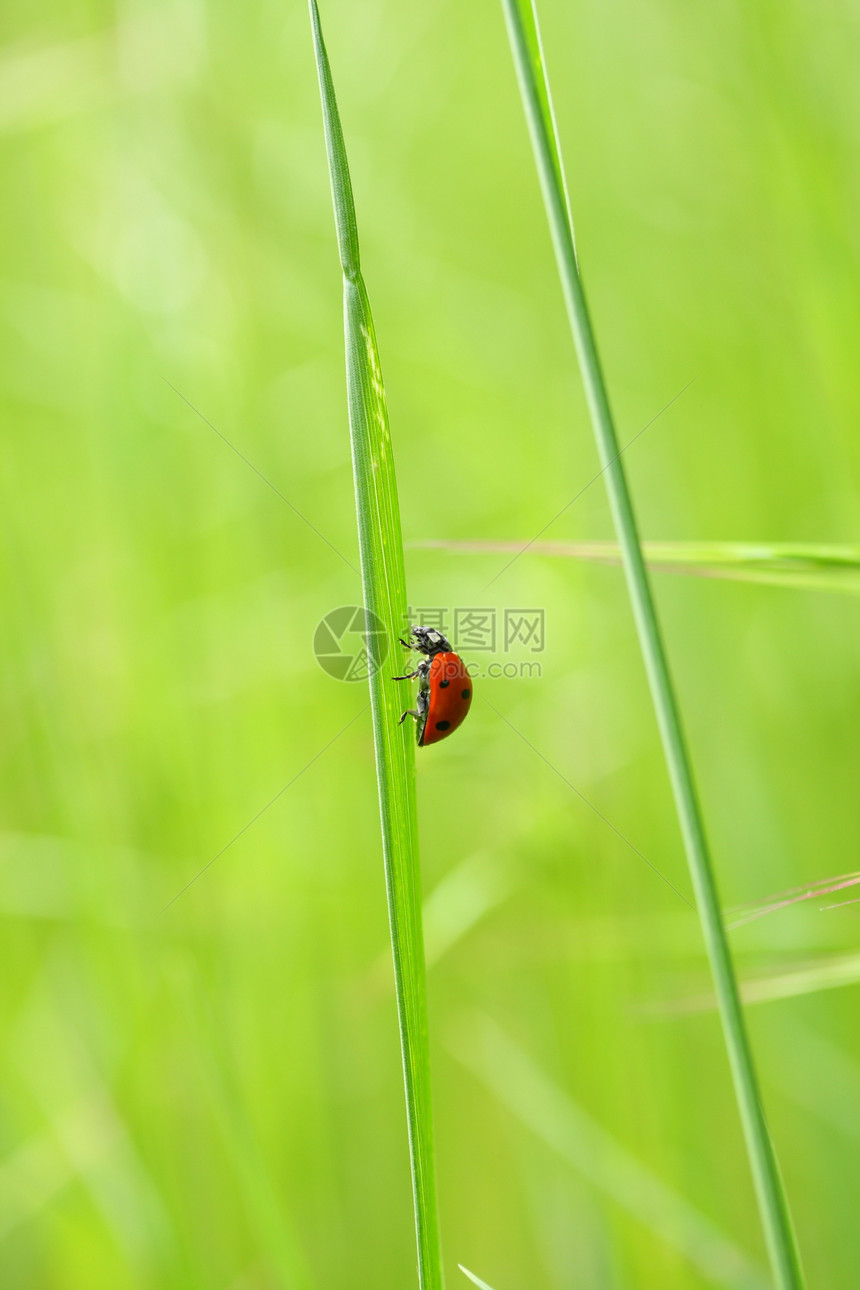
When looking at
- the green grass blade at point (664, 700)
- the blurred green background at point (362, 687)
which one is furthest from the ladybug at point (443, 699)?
the green grass blade at point (664, 700)

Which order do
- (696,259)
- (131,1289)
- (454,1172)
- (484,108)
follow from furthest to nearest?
1. (484,108)
2. (696,259)
3. (454,1172)
4. (131,1289)

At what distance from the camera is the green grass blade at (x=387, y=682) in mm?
192

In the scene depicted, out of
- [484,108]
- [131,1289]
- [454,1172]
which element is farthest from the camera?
[484,108]

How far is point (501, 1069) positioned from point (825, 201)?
0.60m

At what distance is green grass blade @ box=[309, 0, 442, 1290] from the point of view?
192mm

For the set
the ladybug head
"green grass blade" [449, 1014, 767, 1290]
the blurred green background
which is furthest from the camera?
the ladybug head

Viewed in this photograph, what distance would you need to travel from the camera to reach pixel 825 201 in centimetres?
56

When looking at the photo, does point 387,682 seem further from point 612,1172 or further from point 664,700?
point 612,1172

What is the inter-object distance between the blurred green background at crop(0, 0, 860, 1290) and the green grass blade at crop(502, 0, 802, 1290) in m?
0.30

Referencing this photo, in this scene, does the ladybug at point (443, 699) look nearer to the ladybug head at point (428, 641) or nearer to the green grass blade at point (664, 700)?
the ladybug head at point (428, 641)

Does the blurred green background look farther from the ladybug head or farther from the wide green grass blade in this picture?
the wide green grass blade

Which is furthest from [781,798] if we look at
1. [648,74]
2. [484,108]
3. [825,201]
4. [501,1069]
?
[484,108]

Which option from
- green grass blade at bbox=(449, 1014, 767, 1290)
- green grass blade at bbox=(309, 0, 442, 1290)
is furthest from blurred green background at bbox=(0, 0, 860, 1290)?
green grass blade at bbox=(309, 0, 442, 1290)

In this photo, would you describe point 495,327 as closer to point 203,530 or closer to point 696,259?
point 696,259
